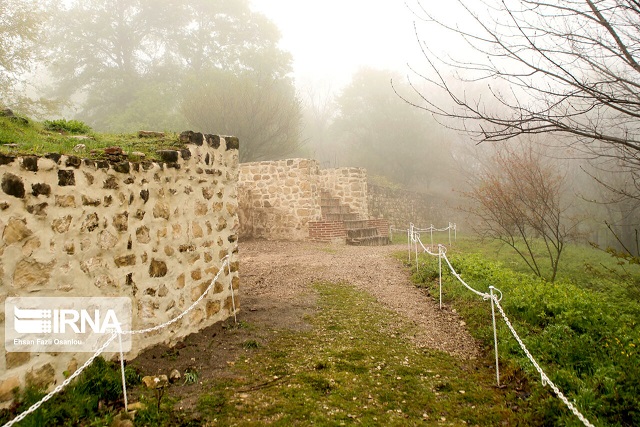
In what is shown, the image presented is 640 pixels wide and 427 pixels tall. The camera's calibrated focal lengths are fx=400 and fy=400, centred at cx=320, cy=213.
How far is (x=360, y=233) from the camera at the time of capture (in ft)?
46.0

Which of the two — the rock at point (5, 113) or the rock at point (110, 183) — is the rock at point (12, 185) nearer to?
the rock at point (110, 183)

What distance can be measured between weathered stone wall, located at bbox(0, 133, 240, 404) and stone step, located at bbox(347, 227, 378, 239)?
8791 millimetres

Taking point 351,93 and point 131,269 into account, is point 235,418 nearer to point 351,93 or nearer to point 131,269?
point 131,269

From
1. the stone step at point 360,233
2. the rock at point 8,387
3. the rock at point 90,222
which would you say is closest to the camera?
the rock at point 8,387

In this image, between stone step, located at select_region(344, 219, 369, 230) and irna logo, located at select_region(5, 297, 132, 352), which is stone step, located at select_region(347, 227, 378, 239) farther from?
irna logo, located at select_region(5, 297, 132, 352)

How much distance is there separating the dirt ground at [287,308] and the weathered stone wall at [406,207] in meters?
8.54

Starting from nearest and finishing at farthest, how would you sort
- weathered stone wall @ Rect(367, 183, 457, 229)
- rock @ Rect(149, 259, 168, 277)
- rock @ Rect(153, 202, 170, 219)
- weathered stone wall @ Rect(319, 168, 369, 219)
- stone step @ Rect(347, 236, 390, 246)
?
rock @ Rect(149, 259, 168, 277) → rock @ Rect(153, 202, 170, 219) → stone step @ Rect(347, 236, 390, 246) → weathered stone wall @ Rect(319, 168, 369, 219) → weathered stone wall @ Rect(367, 183, 457, 229)

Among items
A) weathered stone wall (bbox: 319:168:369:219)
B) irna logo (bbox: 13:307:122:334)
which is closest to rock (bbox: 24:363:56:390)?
irna logo (bbox: 13:307:122:334)

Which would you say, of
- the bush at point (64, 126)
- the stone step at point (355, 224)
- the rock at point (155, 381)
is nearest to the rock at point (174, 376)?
the rock at point (155, 381)

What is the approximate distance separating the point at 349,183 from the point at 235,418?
1390 centimetres

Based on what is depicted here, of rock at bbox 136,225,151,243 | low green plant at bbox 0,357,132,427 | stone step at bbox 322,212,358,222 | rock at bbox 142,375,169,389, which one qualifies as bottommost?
rock at bbox 142,375,169,389

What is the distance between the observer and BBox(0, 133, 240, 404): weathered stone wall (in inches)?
106

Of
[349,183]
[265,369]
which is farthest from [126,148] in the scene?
[349,183]

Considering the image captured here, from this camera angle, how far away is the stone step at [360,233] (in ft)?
45.1
